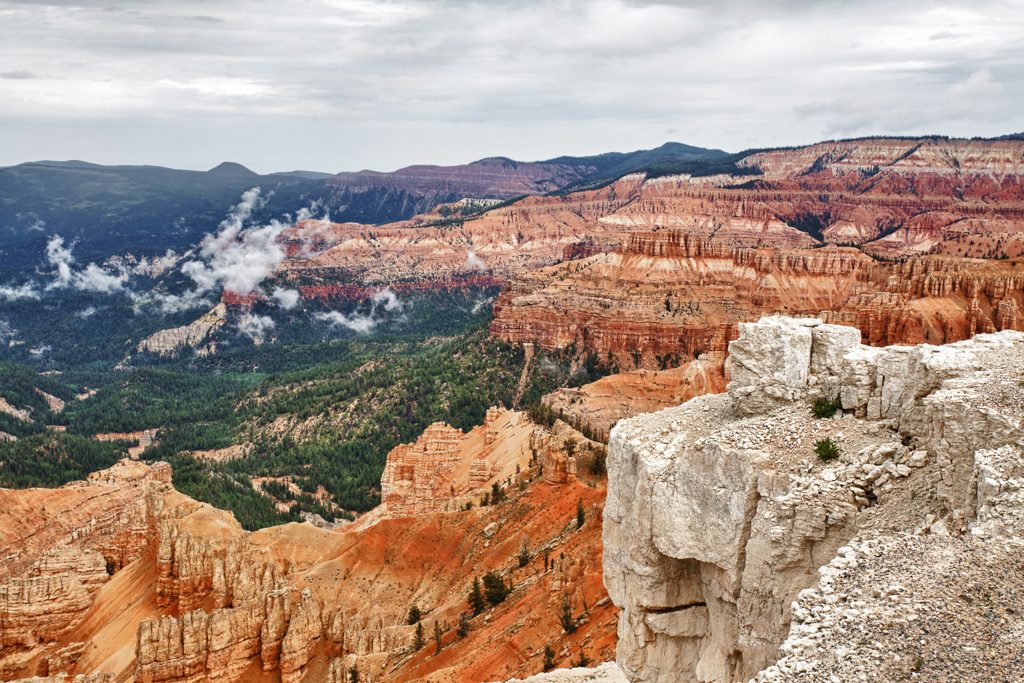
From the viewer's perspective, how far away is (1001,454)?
41.0 ft

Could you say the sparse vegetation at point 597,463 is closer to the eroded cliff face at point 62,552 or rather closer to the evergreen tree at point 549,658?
the evergreen tree at point 549,658

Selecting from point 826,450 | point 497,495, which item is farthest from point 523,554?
point 826,450

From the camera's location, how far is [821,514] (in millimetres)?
14391

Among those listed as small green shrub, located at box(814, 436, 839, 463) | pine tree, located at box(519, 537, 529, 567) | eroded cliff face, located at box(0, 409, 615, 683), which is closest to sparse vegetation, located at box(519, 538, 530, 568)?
pine tree, located at box(519, 537, 529, 567)

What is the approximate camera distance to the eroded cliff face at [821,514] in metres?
11.5

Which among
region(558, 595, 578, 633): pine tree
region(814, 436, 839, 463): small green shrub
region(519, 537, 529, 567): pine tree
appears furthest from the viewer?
region(519, 537, 529, 567): pine tree

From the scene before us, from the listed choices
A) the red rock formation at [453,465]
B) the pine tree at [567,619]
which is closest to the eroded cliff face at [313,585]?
the red rock formation at [453,465]

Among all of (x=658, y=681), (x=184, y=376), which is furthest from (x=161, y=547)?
(x=184, y=376)

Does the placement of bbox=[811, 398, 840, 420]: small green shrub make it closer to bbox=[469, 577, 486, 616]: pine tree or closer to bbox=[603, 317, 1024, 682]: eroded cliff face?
bbox=[603, 317, 1024, 682]: eroded cliff face

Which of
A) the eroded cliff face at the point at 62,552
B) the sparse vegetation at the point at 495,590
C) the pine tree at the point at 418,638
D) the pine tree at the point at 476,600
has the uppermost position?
the sparse vegetation at the point at 495,590

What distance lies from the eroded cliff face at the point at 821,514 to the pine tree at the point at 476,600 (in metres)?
24.7

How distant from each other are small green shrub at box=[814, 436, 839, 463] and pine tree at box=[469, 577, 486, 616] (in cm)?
2978

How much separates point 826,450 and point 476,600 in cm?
3075

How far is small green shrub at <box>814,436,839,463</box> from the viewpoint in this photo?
15055mm
